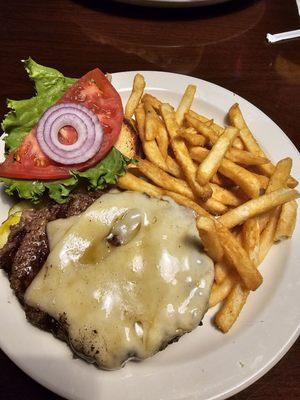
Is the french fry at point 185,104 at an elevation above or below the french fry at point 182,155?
above

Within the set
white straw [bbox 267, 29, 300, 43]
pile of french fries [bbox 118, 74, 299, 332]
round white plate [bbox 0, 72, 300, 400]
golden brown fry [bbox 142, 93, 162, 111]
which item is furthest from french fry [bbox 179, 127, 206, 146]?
white straw [bbox 267, 29, 300, 43]

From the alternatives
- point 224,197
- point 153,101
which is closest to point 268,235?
point 224,197

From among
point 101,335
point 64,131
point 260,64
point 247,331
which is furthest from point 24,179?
point 260,64

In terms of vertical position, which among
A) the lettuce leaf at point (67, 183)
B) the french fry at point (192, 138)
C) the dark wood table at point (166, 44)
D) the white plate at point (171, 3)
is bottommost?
the lettuce leaf at point (67, 183)

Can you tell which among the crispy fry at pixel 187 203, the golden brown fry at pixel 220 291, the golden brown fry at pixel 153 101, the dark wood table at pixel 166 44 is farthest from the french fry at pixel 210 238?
the dark wood table at pixel 166 44

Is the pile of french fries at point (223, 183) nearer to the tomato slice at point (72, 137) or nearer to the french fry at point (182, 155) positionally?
the french fry at point (182, 155)

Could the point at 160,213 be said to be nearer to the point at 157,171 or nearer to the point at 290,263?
the point at 157,171
